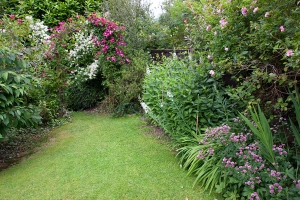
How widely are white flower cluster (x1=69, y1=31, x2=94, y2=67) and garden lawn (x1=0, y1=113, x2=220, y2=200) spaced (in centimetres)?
258

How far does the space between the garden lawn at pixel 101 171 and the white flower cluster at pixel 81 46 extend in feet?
8.48

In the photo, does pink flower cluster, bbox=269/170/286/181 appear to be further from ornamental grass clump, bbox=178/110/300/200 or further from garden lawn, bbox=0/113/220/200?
garden lawn, bbox=0/113/220/200

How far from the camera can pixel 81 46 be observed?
6496 mm

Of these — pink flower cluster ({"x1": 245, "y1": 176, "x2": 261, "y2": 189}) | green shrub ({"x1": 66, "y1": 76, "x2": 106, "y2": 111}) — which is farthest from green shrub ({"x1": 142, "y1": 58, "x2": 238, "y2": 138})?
green shrub ({"x1": 66, "y1": 76, "x2": 106, "y2": 111})

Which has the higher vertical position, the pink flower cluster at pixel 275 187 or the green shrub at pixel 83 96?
the green shrub at pixel 83 96

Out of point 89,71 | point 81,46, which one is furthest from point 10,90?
point 81,46

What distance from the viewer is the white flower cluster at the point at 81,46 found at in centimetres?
641

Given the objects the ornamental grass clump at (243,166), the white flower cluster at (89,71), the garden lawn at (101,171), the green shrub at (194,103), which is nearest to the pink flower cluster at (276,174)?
the ornamental grass clump at (243,166)

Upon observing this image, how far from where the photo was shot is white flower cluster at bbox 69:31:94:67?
21.0ft

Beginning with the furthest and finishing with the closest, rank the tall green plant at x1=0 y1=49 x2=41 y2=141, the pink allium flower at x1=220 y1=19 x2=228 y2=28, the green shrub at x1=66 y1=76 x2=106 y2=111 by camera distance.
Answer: the green shrub at x1=66 y1=76 x2=106 y2=111, the tall green plant at x1=0 y1=49 x2=41 y2=141, the pink allium flower at x1=220 y1=19 x2=228 y2=28

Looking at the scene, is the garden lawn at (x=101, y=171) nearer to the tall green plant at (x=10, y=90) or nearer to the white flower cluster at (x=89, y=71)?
the tall green plant at (x=10, y=90)

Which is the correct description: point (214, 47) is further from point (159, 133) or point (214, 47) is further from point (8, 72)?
point (8, 72)

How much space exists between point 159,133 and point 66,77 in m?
2.86

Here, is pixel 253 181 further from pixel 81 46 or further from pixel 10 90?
pixel 81 46
